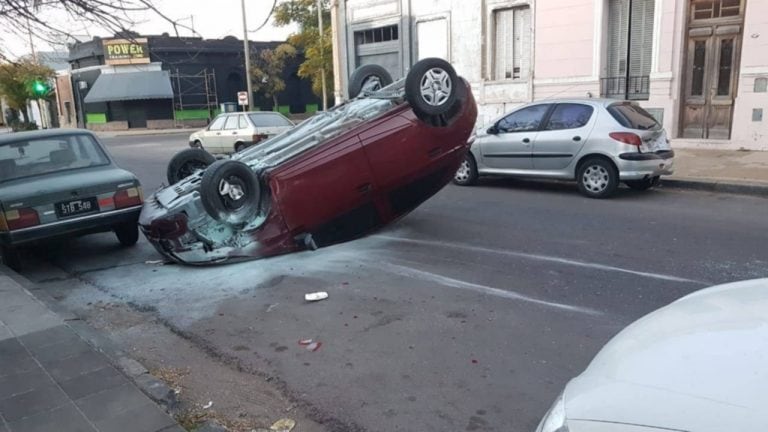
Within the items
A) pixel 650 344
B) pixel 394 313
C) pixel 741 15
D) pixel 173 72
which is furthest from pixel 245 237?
pixel 173 72

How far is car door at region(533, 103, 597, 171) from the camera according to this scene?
34.6ft

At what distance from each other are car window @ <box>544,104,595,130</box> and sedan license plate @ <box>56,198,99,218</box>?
7491 mm

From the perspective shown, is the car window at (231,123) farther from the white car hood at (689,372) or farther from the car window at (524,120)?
the white car hood at (689,372)

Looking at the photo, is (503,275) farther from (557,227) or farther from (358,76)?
(358,76)

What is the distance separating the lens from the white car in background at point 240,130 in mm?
19141

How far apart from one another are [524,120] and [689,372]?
9.74 metres

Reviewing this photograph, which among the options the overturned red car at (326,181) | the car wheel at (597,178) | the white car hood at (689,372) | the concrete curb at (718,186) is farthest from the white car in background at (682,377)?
the concrete curb at (718,186)

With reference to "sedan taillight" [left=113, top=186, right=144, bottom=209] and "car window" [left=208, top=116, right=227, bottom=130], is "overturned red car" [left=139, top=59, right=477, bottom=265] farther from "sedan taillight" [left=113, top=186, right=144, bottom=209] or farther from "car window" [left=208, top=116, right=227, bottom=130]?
"car window" [left=208, top=116, right=227, bottom=130]

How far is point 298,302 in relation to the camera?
5.86m

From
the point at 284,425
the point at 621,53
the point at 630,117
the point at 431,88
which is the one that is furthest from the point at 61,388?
the point at 621,53

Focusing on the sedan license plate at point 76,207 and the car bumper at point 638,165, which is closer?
the sedan license plate at point 76,207

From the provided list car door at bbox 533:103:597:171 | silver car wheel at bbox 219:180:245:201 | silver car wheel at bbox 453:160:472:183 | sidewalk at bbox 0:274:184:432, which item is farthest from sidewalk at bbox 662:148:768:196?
sidewalk at bbox 0:274:184:432

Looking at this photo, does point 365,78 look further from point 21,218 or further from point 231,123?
point 231,123

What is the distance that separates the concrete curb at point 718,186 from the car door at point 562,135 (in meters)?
2.17
